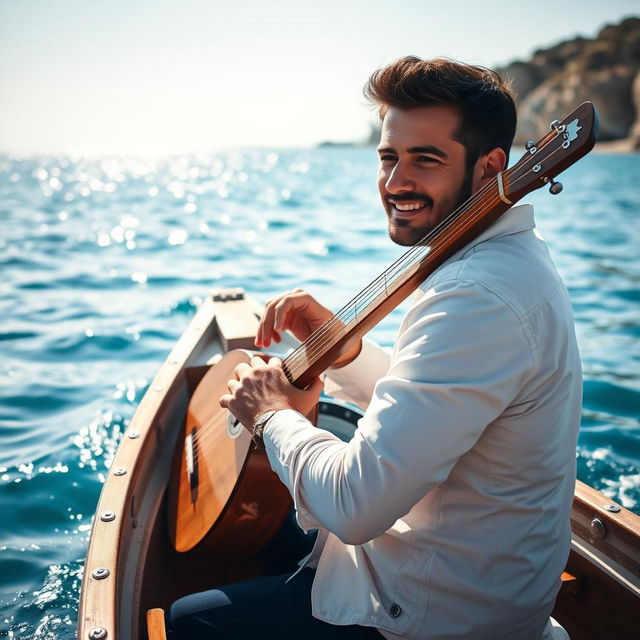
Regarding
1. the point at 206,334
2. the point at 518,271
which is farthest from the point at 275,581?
the point at 206,334

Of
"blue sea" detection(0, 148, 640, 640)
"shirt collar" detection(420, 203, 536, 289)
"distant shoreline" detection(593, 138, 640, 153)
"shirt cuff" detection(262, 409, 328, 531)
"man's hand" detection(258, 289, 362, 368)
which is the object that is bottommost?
"blue sea" detection(0, 148, 640, 640)

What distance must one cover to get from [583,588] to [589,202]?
20802mm

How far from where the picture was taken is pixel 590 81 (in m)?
64.8

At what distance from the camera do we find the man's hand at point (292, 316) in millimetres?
2275

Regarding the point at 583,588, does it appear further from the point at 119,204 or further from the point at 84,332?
the point at 119,204

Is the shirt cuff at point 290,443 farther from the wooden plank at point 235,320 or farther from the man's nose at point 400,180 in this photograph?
the wooden plank at point 235,320

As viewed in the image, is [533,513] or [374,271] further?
[374,271]

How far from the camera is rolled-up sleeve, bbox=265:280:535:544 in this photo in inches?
46.8

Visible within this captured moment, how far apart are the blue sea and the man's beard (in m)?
2.00

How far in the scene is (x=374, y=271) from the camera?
32.4 feet

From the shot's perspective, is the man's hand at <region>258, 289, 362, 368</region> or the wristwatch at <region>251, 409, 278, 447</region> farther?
the man's hand at <region>258, 289, 362, 368</region>

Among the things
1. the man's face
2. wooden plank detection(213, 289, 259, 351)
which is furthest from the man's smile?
wooden plank detection(213, 289, 259, 351)

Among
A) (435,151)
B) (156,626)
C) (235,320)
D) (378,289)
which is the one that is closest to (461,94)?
(435,151)

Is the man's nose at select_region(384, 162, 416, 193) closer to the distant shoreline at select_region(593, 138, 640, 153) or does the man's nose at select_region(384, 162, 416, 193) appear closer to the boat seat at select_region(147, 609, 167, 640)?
the boat seat at select_region(147, 609, 167, 640)
